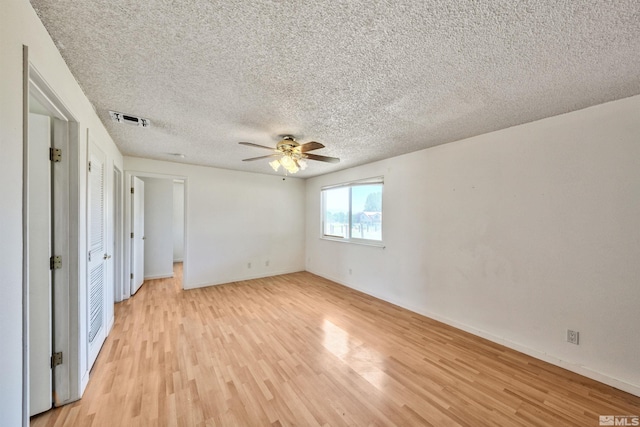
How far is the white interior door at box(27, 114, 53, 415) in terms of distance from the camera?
150 centimetres

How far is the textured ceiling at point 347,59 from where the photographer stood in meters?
1.09

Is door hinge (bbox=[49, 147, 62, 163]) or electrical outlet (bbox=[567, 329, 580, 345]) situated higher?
door hinge (bbox=[49, 147, 62, 163])

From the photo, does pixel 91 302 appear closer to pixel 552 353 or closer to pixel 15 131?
pixel 15 131

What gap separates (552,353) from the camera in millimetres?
2174

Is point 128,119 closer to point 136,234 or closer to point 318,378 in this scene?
point 136,234

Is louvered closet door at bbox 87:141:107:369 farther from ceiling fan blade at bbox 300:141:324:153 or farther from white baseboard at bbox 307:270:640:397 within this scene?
white baseboard at bbox 307:270:640:397

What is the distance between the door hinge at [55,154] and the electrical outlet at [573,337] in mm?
4370

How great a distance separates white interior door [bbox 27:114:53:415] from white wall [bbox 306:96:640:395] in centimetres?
366

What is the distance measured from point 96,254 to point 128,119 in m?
1.34

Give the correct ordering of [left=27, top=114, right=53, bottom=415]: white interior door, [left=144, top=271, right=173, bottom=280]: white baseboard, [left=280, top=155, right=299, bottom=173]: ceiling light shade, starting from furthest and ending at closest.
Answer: [left=144, top=271, right=173, bottom=280]: white baseboard
[left=280, top=155, right=299, bottom=173]: ceiling light shade
[left=27, top=114, right=53, bottom=415]: white interior door

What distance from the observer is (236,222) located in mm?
4820

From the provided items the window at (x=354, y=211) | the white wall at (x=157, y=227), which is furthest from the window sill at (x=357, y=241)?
the white wall at (x=157, y=227)

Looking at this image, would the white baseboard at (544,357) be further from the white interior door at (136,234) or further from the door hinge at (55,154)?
the white interior door at (136,234)

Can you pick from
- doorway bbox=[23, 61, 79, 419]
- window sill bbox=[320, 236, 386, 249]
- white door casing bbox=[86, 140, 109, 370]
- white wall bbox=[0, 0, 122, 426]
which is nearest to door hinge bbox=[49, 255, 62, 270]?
doorway bbox=[23, 61, 79, 419]
